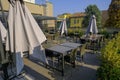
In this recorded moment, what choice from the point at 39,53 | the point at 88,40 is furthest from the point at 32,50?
the point at 88,40

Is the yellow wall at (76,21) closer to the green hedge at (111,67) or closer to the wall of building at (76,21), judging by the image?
the wall of building at (76,21)

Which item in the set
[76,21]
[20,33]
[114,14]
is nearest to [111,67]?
[20,33]

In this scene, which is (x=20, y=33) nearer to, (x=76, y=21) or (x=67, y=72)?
(x=67, y=72)

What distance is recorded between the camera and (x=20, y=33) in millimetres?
4223

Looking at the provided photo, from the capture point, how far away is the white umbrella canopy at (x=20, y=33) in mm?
4156

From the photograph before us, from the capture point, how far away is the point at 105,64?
4.53m

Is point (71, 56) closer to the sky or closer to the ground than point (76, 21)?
closer to the ground

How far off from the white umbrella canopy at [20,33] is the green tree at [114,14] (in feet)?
78.8

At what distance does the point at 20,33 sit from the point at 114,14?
81.5 ft

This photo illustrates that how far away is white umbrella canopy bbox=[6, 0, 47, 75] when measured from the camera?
416cm

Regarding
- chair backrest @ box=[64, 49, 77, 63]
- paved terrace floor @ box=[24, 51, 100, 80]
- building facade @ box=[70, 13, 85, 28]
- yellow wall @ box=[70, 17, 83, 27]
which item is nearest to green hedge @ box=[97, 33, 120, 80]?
paved terrace floor @ box=[24, 51, 100, 80]

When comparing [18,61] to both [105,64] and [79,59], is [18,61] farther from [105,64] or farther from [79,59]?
[79,59]

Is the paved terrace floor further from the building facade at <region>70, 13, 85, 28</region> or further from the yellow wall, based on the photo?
the yellow wall

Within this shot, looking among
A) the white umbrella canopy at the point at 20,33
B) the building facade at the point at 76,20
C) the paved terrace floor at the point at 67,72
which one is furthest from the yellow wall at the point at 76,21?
the white umbrella canopy at the point at 20,33
